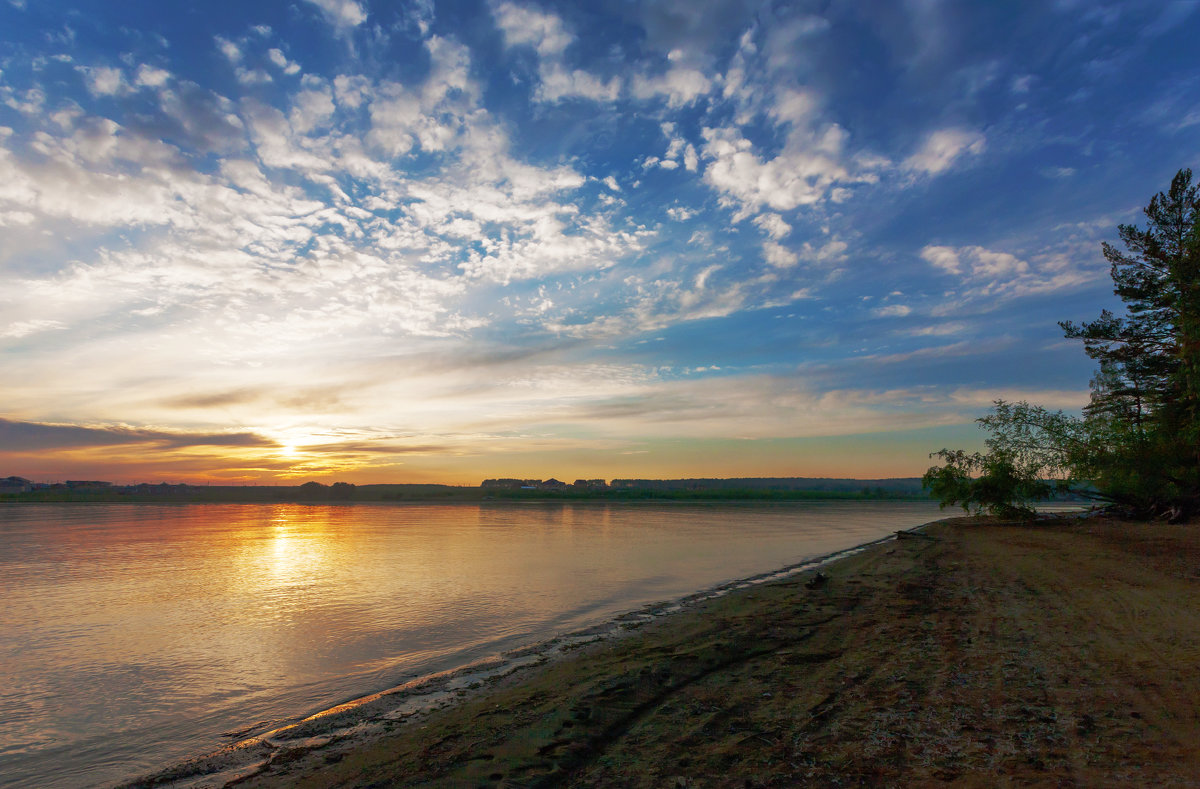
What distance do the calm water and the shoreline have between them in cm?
46

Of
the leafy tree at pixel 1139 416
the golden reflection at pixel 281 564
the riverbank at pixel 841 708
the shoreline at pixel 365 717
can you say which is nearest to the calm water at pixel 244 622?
the golden reflection at pixel 281 564

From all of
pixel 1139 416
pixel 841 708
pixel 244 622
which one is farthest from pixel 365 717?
pixel 1139 416

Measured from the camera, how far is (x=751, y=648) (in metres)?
10.0

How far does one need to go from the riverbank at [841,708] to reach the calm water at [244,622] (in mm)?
3023

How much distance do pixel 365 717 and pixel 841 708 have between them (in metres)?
6.57

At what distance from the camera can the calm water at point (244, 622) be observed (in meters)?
8.31

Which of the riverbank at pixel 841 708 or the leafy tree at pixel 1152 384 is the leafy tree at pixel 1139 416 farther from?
the riverbank at pixel 841 708

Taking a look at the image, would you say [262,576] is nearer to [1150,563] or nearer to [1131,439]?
[1150,563]

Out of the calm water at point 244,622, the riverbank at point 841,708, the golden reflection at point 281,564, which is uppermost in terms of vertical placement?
the riverbank at point 841,708

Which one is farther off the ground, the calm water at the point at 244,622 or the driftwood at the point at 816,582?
the driftwood at the point at 816,582

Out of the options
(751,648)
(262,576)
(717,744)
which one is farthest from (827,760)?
(262,576)

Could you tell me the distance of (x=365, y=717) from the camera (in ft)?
26.8

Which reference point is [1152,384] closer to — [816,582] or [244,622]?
[816,582]

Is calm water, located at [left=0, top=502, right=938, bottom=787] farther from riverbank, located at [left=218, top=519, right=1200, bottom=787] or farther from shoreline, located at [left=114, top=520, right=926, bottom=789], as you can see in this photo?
riverbank, located at [left=218, top=519, right=1200, bottom=787]
